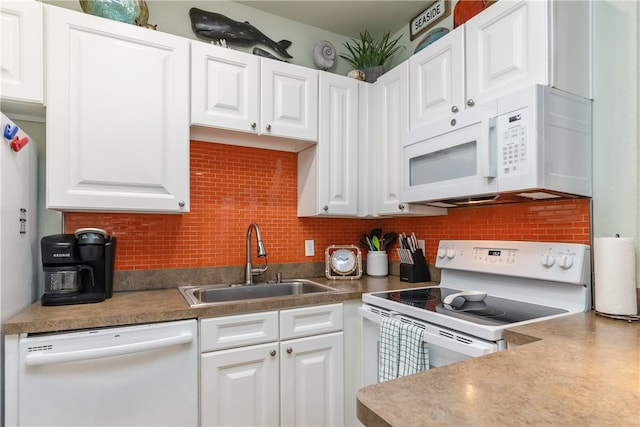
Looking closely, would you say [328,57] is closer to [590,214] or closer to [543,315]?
[590,214]

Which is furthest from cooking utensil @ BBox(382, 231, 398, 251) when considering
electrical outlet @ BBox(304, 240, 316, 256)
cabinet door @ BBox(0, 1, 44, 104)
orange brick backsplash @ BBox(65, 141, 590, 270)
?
cabinet door @ BBox(0, 1, 44, 104)

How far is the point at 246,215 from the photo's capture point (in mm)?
2307

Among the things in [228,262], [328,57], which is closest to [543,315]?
[228,262]

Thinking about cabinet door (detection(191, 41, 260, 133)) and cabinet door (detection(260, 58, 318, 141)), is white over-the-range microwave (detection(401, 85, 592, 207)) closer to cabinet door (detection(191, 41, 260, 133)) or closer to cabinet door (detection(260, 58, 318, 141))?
cabinet door (detection(260, 58, 318, 141))

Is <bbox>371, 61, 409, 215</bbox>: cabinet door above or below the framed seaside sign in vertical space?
below

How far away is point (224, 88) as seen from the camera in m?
1.92

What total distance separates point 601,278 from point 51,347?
6.70ft

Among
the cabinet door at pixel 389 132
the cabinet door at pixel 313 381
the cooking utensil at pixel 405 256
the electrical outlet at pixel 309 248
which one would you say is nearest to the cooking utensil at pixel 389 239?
the cooking utensil at pixel 405 256

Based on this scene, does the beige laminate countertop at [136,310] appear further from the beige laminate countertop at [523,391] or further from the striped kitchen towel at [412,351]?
the beige laminate countertop at [523,391]

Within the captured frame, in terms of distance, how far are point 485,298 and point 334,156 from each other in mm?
1185

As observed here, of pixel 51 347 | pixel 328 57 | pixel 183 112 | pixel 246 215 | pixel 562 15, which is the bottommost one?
pixel 51 347

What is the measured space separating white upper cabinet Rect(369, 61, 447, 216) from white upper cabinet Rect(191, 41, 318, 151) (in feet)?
1.40

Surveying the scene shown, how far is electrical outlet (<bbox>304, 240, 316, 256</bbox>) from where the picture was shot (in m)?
2.50

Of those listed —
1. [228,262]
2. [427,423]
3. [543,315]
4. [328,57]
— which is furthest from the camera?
[328,57]
